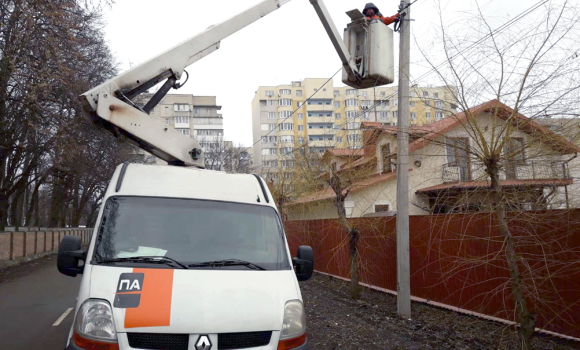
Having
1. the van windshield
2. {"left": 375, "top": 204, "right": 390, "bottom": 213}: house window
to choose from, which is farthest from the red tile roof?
{"left": 375, "top": 204, "right": 390, "bottom": 213}: house window

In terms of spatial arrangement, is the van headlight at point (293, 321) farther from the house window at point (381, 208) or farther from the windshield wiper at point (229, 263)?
the house window at point (381, 208)

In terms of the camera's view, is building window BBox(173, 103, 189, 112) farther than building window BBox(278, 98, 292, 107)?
Yes

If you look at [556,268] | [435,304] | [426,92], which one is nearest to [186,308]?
[426,92]

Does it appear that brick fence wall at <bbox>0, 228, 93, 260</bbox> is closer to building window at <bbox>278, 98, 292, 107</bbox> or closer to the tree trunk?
the tree trunk

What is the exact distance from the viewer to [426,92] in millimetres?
6395

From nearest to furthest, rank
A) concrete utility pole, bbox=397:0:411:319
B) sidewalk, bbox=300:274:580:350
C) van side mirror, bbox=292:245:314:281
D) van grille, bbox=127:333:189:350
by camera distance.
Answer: van grille, bbox=127:333:189:350 → van side mirror, bbox=292:245:314:281 → sidewalk, bbox=300:274:580:350 → concrete utility pole, bbox=397:0:411:319

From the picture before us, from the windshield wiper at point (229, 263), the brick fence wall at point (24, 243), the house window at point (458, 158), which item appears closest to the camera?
the windshield wiper at point (229, 263)

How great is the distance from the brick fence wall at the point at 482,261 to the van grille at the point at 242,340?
345 centimetres

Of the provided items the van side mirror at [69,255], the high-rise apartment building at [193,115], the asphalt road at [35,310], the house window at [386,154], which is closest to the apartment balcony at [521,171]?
the house window at [386,154]

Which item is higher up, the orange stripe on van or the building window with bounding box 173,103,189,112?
the building window with bounding box 173,103,189,112

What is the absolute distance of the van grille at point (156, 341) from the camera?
3.73 meters

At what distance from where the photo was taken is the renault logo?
12.3 ft

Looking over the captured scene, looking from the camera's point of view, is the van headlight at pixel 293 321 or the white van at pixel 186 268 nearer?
the white van at pixel 186 268

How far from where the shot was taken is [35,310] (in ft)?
33.0
